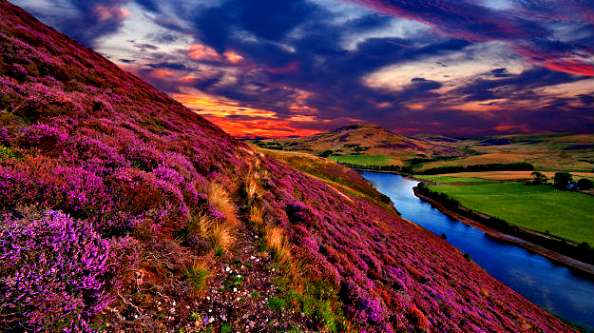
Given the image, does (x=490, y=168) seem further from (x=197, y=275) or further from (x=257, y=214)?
(x=197, y=275)

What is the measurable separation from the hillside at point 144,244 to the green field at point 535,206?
83.9 metres

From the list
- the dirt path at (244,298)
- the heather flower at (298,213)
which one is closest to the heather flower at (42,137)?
the dirt path at (244,298)

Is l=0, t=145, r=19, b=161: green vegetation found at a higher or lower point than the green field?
higher

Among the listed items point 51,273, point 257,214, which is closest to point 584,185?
point 257,214

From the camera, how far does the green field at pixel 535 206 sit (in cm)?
7156

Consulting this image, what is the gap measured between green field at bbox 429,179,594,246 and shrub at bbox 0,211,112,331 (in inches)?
3674

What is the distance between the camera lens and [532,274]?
172 ft

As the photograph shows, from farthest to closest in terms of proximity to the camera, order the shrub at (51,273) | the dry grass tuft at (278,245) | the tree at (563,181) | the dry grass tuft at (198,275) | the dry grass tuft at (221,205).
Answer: the tree at (563,181) → the dry grass tuft at (221,205) → the dry grass tuft at (278,245) → the dry grass tuft at (198,275) → the shrub at (51,273)

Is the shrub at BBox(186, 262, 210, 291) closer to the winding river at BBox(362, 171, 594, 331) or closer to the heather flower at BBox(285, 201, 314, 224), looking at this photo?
Result: the heather flower at BBox(285, 201, 314, 224)

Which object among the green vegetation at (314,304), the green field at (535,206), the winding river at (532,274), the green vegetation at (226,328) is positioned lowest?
the winding river at (532,274)

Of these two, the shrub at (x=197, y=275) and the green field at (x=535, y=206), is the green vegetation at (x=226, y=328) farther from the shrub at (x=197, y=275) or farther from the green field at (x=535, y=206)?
the green field at (x=535, y=206)

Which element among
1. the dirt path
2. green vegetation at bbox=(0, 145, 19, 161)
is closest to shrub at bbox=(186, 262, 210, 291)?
the dirt path

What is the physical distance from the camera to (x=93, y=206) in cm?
541

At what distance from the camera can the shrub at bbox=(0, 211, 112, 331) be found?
3236 mm
